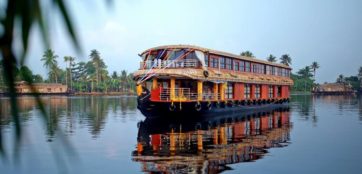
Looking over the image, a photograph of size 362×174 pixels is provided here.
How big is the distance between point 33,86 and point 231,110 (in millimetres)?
29564

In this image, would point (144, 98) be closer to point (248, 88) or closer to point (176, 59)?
point (176, 59)

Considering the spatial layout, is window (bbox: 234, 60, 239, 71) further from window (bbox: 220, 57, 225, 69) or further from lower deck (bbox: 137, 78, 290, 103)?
window (bbox: 220, 57, 225, 69)

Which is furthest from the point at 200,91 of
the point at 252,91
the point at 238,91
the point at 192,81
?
the point at 252,91

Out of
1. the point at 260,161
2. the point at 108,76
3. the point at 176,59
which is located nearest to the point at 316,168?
the point at 260,161

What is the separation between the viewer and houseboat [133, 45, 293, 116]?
2436 centimetres

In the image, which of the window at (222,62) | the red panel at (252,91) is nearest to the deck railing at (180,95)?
the window at (222,62)

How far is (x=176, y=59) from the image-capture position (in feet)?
85.8

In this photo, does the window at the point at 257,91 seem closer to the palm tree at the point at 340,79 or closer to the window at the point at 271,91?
the window at the point at 271,91

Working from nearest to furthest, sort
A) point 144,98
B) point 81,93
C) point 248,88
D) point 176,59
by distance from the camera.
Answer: point 144,98
point 176,59
point 248,88
point 81,93

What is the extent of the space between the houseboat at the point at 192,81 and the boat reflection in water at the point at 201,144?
71.6 inches

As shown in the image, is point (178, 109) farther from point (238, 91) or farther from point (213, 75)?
point (238, 91)

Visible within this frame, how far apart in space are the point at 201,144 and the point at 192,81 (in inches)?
514

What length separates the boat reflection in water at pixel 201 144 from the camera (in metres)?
11.2

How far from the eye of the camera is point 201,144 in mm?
14875
